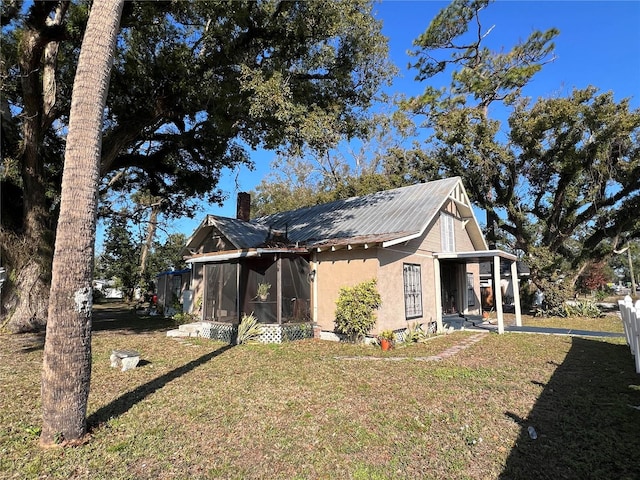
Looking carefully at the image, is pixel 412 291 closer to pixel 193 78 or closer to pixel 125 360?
pixel 125 360

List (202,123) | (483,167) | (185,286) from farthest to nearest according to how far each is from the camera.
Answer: (483,167) → (185,286) → (202,123)

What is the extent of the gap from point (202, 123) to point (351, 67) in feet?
19.9

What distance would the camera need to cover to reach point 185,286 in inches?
786

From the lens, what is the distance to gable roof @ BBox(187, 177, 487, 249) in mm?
12281

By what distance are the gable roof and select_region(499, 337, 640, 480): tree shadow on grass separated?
5.48 meters

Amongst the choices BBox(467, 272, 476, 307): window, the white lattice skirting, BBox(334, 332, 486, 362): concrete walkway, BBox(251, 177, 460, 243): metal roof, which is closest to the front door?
BBox(467, 272, 476, 307): window

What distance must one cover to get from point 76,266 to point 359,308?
7775 mm

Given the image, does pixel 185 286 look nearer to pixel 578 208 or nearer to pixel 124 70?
pixel 124 70

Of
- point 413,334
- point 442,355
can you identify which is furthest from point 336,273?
point 442,355

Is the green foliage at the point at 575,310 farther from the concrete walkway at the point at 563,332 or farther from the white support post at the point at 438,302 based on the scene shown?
the white support post at the point at 438,302

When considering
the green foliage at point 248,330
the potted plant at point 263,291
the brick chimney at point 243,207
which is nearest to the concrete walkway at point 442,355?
the green foliage at point 248,330

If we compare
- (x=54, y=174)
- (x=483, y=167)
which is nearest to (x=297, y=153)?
(x=54, y=174)

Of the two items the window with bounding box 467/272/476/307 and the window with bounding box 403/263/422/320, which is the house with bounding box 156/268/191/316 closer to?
the window with bounding box 403/263/422/320

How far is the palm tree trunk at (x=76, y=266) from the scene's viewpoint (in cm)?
422
